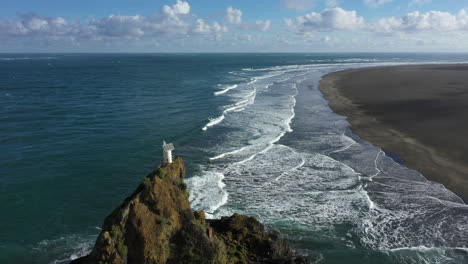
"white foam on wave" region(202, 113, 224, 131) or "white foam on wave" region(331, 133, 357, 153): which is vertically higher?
"white foam on wave" region(202, 113, 224, 131)

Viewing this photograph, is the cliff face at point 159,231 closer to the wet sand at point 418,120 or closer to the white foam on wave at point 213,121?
the wet sand at point 418,120

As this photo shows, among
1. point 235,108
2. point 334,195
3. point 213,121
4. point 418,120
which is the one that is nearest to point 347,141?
point 418,120

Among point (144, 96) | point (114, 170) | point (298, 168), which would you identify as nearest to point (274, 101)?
point (144, 96)

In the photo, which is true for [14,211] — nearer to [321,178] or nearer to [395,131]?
[321,178]

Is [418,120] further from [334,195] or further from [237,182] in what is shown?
[237,182]

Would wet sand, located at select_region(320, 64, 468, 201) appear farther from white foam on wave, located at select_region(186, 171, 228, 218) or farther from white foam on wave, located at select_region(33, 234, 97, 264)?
white foam on wave, located at select_region(33, 234, 97, 264)

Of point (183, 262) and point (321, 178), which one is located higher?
point (183, 262)

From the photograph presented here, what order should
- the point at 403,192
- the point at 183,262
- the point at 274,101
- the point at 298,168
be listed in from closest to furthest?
1. the point at 183,262
2. the point at 403,192
3. the point at 298,168
4. the point at 274,101

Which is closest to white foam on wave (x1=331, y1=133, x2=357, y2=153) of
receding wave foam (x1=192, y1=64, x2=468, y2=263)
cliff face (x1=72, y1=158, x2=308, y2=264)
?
receding wave foam (x1=192, y1=64, x2=468, y2=263)
